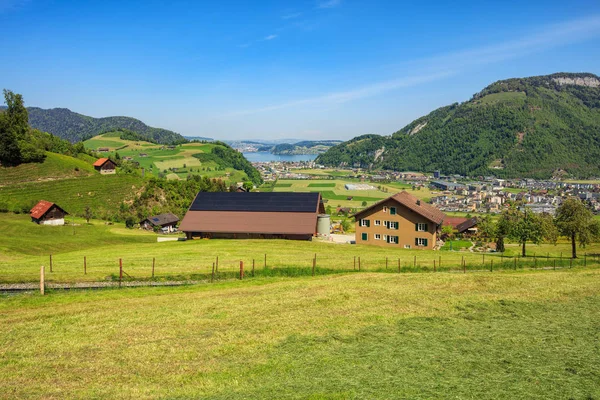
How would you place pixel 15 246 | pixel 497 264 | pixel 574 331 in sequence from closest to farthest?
pixel 574 331 → pixel 497 264 → pixel 15 246

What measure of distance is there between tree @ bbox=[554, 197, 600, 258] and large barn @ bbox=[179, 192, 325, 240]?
1149 inches

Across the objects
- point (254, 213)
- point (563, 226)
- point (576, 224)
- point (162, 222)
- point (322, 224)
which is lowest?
point (162, 222)

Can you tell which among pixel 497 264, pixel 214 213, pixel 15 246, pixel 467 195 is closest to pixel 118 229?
pixel 214 213

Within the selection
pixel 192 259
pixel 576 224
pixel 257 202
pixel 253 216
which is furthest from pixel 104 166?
pixel 576 224

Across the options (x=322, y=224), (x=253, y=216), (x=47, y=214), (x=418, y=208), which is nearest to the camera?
(x=418, y=208)

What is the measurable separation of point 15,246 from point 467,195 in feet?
540

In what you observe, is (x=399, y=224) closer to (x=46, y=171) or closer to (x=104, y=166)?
(x=46, y=171)

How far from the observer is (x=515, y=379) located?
11469mm

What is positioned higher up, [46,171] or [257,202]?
[46,171]

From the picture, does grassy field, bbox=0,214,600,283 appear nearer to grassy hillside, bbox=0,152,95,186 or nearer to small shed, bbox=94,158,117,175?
grassy hillside, bbox=0,152,95,186

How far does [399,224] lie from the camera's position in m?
56.4

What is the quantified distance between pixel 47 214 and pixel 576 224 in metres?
70.3

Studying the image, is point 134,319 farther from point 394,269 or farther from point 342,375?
point 394,269

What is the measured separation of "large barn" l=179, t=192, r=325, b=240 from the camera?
53.8m
